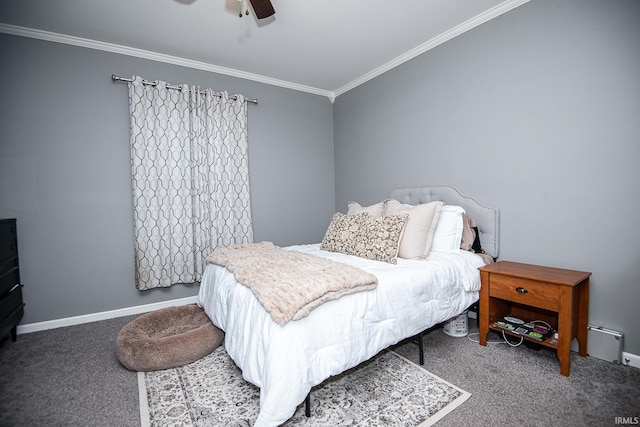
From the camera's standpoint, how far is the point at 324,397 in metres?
1.70

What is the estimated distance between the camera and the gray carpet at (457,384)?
5.05ft

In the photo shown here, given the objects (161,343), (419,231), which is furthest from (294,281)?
(419,231)

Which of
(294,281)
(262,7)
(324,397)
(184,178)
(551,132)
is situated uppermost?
(262,7)

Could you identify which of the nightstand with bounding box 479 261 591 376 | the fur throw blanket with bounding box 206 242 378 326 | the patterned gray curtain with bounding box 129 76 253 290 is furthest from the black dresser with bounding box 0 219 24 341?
the nightstand with bounding box 479 261 591 376

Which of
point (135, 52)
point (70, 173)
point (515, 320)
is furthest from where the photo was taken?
point (135, 52)

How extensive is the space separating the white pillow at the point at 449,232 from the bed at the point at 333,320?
0.07 metres

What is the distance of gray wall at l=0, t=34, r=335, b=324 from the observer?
8.60 feet

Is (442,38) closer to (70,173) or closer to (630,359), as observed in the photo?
(630,359)

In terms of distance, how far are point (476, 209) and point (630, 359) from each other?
1380 millimetres

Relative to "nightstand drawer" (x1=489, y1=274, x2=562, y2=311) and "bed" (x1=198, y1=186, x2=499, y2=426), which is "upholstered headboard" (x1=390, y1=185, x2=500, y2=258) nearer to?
"bed" (x1=198, y1=186, x2=499, y2=426)

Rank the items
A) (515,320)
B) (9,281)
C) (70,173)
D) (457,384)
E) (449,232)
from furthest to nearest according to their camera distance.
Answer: (70,173) → (449,232) → (9,281) → (515,320) → (457,384)

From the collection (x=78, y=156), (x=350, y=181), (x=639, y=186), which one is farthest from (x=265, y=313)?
(x=350, y=181)

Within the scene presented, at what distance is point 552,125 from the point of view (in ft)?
7.32

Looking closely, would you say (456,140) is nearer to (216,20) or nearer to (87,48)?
(216,20)
